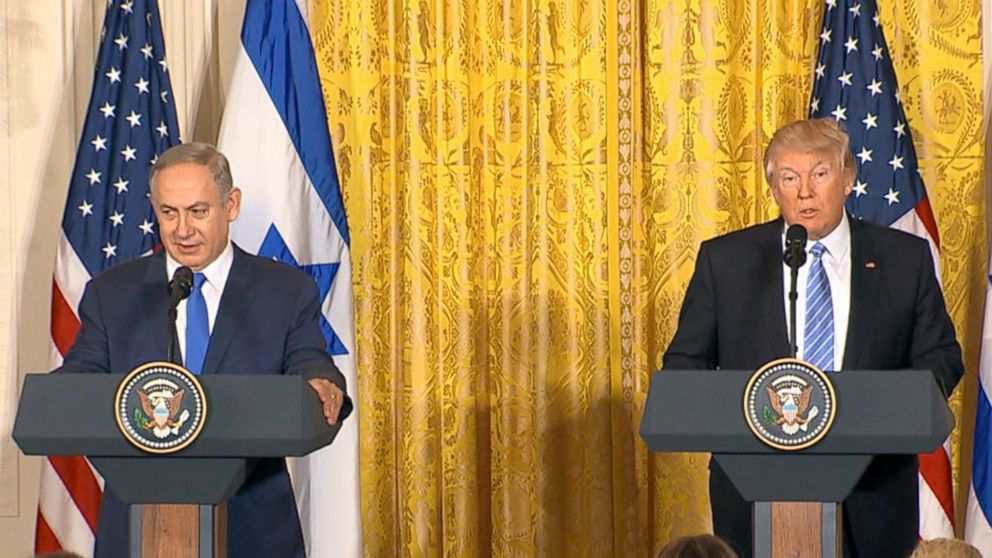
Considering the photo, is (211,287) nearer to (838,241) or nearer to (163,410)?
(163,410)

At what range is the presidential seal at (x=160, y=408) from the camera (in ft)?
10.5

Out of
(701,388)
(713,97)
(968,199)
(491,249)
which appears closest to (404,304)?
(491,249)

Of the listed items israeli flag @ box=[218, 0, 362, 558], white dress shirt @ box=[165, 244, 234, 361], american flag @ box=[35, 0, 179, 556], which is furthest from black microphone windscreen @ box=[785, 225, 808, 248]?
american flag @ box=[35, 0, 179, 556]

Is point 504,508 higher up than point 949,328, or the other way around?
point 949,328

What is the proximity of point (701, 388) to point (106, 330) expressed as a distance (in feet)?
5.11

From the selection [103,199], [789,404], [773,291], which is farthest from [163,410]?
[103,199]

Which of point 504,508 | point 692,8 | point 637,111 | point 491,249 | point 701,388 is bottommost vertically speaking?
point 504,508

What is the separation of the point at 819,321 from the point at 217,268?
155cm

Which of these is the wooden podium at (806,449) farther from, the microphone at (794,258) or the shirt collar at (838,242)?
the shirt collar at (838,242)

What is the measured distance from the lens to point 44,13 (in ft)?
19.6

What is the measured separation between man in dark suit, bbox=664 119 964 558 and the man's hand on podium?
3.12 feet

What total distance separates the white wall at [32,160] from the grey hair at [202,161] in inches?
79.5

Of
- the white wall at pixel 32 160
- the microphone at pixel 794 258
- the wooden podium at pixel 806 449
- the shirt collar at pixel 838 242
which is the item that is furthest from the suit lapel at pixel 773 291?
the white wall at pixel 32 160

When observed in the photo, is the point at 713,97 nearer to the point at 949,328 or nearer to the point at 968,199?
the point at 968,199
